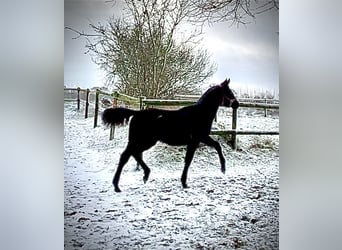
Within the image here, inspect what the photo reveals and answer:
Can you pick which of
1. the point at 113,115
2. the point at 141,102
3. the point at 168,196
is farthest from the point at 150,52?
the point at 168,196

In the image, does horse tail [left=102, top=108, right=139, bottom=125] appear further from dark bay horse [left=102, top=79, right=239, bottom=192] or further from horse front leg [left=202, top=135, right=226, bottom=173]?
horse front leg [left=202, top=135, right=226, bottom=173]

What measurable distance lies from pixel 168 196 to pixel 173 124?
367mm

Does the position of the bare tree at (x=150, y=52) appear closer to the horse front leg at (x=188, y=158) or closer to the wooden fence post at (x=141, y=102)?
the wooden fence post at (x=141, y=102)

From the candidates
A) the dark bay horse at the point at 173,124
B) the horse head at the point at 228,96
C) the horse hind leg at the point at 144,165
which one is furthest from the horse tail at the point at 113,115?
the horse head at the point at 228,96

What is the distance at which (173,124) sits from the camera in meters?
2.11

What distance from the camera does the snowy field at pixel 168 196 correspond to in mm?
2064

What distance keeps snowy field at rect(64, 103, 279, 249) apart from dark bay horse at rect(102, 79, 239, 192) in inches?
1.2

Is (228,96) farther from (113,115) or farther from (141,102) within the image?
(113,115)

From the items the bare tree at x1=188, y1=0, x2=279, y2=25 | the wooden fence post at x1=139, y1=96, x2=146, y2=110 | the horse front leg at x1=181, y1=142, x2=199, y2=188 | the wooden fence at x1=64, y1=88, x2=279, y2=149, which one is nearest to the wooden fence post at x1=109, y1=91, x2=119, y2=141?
the wooden fence at x1=64, y1=88, x2=279, y2=149

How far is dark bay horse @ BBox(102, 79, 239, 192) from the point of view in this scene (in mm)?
2076
